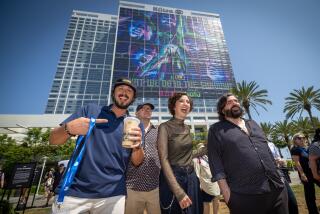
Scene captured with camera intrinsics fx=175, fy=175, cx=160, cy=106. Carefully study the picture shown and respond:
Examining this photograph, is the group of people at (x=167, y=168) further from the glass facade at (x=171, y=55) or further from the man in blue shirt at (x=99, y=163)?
the glass facade at (x=171, y=55)

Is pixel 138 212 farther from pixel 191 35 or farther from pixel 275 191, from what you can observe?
pixel 191 35

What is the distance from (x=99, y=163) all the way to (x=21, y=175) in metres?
6.38

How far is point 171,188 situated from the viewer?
6.14 feet

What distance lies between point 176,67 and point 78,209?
104225 millimetres

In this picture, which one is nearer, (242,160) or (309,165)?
(242,160)

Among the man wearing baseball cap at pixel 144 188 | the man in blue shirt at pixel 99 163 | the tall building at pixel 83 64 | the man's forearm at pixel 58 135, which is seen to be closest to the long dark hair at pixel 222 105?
the man wearing baseball cap at pixel 144 188

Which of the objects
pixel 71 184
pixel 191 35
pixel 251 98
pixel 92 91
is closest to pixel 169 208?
pixel 71 184

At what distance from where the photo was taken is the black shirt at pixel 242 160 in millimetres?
1870

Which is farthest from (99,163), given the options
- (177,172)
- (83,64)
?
(83,64)

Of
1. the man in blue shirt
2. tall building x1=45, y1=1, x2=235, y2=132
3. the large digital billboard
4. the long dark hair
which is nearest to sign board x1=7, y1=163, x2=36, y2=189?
the man in blue shirt

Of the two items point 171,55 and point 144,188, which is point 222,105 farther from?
point 171,55

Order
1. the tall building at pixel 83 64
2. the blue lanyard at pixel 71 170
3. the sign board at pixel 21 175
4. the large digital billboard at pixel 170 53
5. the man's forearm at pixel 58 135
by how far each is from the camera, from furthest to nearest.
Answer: the tall building at pixel 83 64 < the large digital billboard at pixel 170 53 < the sign board at pixel 21 175 < the man's forearm at pixel 58 135 < the blue lanyard at pixel 71 170

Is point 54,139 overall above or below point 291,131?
below

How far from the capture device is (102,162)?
1.82 metres
